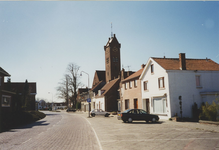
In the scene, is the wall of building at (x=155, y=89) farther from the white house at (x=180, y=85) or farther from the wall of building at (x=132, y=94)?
the wall of building at (x=132, y=94)

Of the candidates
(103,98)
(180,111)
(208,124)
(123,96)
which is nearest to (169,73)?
(180,111)

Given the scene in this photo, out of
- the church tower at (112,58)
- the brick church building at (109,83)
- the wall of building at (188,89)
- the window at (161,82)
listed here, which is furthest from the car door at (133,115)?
the church tower at (112,58)

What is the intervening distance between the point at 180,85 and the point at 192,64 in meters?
5.27

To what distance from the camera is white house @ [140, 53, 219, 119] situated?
85.4 ft

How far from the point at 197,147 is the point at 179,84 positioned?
17492mm

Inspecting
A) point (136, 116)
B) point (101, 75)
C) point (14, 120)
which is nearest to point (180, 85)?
point (136, 116)

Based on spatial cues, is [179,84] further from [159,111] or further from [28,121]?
[28,121]

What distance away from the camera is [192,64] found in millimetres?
29812

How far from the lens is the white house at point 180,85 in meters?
26.0

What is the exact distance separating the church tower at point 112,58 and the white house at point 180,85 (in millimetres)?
36584

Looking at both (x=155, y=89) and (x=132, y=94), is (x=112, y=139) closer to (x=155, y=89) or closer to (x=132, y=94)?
(x=155, y=89)

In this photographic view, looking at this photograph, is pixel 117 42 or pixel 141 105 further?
pixel 117 42

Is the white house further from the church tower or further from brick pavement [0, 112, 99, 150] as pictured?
the church tower

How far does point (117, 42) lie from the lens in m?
70.8
